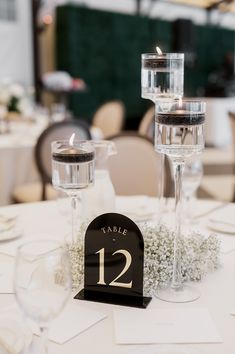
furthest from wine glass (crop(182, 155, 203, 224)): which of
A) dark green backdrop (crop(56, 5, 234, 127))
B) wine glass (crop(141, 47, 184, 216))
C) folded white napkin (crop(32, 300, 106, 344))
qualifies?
dark green backdrop (crop(56, 5, 234, 127))

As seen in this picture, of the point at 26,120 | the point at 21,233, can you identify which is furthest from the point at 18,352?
the point at 26,120

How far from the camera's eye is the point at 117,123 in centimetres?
548

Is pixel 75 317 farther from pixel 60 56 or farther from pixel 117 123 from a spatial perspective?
pixel 60 56

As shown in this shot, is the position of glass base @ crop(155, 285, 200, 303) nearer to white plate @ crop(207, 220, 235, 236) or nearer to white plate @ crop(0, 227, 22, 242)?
white plate @ crop(207, 220, 235, 236)

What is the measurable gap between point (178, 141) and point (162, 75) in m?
0.32

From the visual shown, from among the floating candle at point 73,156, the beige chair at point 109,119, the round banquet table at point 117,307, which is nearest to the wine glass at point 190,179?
the round banquet table at point 117,307

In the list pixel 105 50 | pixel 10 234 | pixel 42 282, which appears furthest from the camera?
pixel 105 50

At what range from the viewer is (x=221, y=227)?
5.11ft

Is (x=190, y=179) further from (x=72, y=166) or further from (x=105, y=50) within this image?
(x=105, y=50)

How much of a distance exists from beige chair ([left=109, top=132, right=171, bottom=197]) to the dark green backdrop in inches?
207

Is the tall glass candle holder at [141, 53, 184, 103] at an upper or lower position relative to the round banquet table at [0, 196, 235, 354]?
upper

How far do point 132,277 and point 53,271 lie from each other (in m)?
0.31

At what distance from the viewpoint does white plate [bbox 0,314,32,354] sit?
0.86 metres

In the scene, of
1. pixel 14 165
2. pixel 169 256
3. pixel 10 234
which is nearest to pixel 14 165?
pixel 14 165
